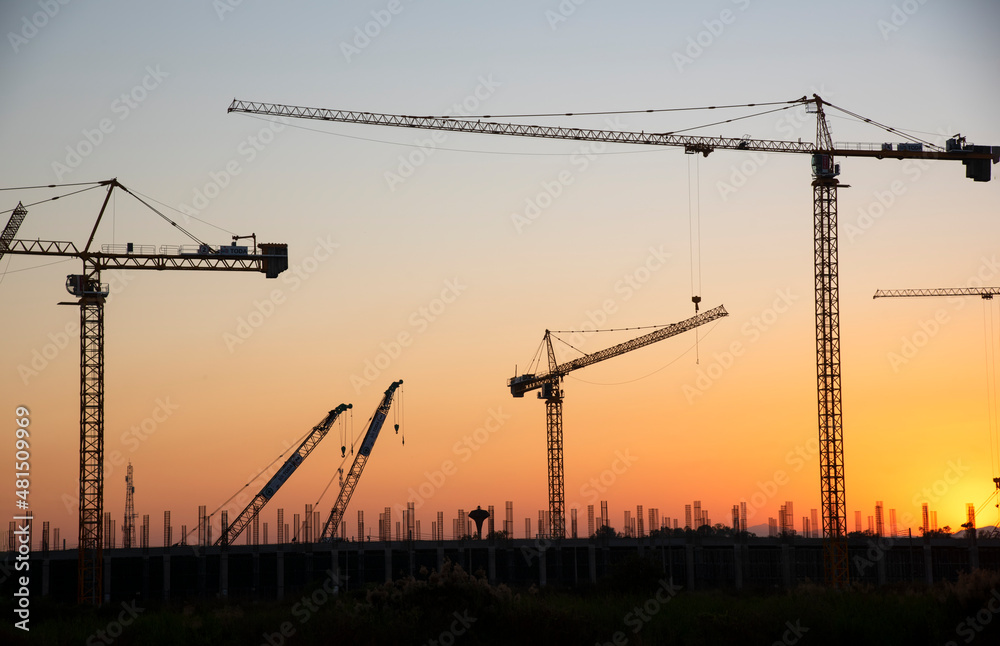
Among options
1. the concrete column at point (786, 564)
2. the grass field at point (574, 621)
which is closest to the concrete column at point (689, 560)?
the concrete column at point (786, 564)

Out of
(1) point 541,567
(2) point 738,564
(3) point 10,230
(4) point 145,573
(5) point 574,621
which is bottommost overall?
(1) point 541,567

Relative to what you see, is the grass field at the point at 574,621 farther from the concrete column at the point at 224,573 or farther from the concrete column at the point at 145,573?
the concrete column at the point at 224,573

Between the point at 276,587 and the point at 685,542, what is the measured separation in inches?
1447

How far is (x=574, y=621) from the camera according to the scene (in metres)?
46.9

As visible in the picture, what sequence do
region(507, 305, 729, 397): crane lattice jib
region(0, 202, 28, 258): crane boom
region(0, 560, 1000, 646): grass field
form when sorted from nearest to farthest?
region(0, 560, 1000, 646): grass field, region(0, 202, 28, 258): crane boom, region(507, 305, 729, 397): crane lattice jib

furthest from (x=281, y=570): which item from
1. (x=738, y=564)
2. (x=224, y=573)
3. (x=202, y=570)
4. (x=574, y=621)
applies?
(x=574, y=621)

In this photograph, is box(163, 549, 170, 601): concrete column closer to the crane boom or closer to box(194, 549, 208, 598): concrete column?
box(194, 549, 208, 598): concrete column

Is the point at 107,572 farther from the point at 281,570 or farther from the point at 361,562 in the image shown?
the point at 361,562

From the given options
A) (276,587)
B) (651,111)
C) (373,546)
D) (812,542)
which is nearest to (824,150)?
(651,111)

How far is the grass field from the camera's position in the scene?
150 feet

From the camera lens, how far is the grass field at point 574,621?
150 ft

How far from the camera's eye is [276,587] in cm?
9938

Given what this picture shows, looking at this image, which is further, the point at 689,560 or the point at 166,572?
the point at 689,560

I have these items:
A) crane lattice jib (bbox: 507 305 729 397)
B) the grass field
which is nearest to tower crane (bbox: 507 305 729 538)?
crane lattice jib (bbox: 507 305 729 397)
